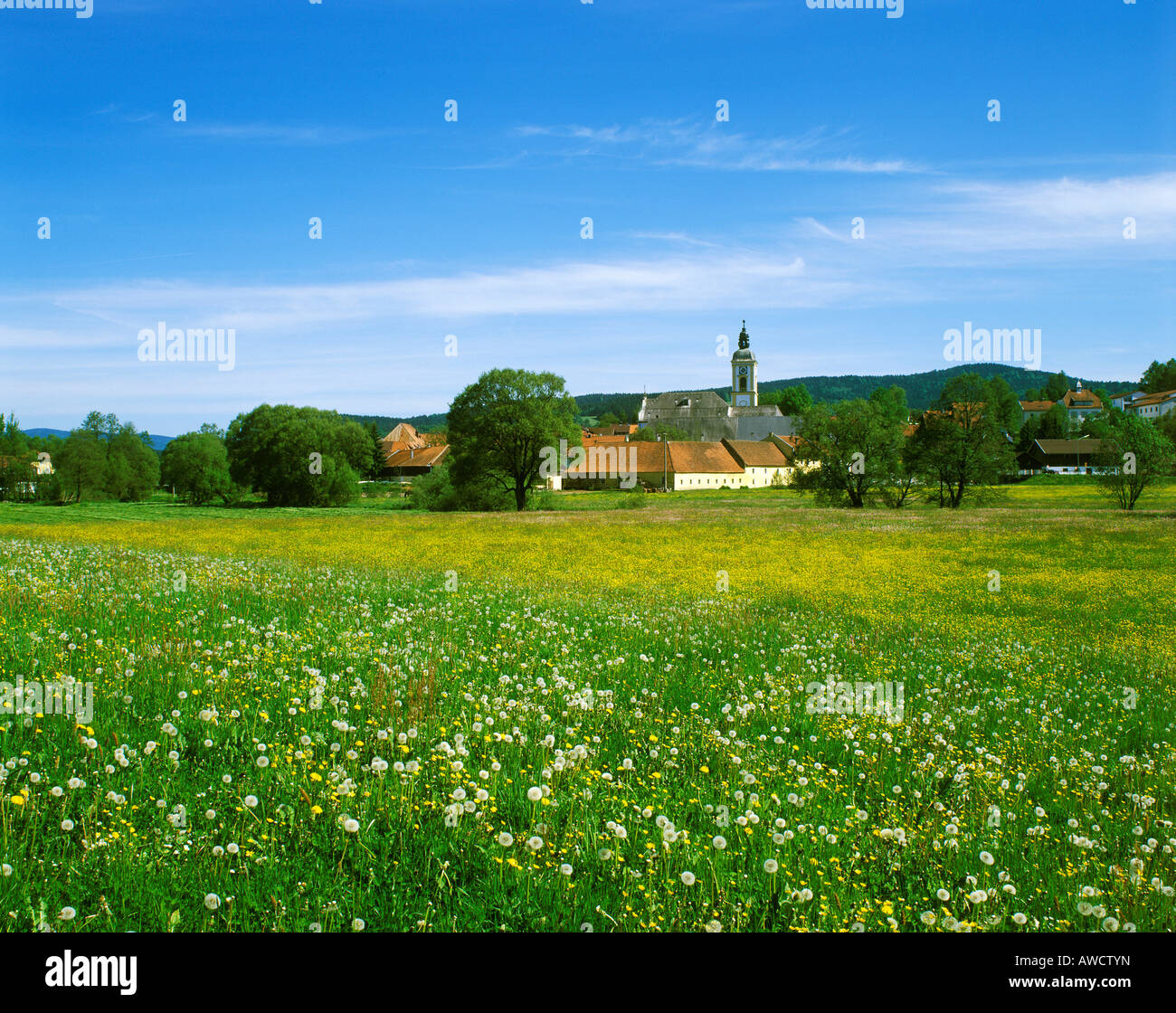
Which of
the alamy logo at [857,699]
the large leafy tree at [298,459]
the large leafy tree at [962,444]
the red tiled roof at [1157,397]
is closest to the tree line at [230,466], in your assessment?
the large leafy tree at [298,459]

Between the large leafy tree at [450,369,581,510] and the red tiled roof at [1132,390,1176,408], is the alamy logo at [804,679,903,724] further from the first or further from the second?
the red tiled roof at [1132,390,1176,408]

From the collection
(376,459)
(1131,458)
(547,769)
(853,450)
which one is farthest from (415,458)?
(547,769)

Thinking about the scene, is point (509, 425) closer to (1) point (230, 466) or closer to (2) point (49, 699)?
(1) point (230, 466)

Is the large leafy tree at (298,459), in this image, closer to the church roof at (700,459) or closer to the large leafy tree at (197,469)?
the large leafy tree at (197,469)

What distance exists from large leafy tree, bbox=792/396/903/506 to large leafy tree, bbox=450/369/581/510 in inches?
911

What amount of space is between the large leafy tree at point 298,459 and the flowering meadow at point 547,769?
69.3 metres

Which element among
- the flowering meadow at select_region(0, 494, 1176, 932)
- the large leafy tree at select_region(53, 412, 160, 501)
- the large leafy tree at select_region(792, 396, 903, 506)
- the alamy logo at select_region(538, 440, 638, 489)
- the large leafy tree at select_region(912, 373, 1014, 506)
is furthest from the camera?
the alamy logo at select_region(538, 440, 638, 489)

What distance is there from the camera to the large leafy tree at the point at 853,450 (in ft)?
220

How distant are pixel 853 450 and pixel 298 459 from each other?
58.6m

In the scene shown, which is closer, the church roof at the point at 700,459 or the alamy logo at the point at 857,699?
the alamy logo at the point at 857,699

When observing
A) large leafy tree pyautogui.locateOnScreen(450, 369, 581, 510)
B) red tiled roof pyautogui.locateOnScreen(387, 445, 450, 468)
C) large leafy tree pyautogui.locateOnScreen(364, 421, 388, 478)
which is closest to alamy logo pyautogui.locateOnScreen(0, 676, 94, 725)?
large leafy tree pyautogui.locateOnScreen(450, 369, 581, 510)

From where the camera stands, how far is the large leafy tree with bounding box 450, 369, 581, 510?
65.2m

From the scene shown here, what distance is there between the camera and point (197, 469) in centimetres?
8669
